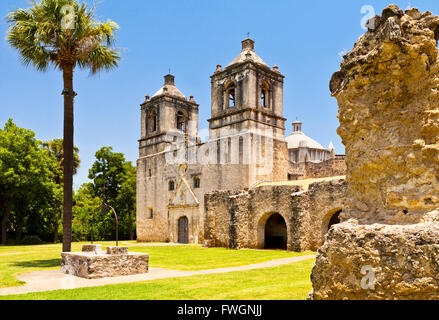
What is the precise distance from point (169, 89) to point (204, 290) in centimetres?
2771

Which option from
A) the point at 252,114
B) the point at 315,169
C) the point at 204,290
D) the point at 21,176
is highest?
the point at 252,114

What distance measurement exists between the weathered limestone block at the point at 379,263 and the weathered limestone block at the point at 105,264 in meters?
Result: 7.14

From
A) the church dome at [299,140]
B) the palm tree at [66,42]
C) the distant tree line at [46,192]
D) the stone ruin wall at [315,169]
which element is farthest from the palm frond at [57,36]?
the church dome at [299,140]

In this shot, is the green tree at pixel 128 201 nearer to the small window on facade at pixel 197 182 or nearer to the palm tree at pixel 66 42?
the small window on facade at pixel 197 182

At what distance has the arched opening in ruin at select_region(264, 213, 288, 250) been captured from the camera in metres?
22.3

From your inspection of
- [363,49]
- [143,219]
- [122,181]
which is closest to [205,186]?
[143,219]

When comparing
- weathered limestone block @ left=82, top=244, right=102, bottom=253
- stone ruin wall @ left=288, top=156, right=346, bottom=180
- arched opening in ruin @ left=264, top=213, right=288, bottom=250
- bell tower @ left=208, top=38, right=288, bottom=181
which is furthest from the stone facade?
weathered limestone block @ left=82, top=244, right=102, bottom=253

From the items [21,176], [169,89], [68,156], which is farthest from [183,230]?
[68,156]

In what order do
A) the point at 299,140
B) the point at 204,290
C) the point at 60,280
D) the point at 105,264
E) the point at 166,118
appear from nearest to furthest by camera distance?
the point at 204,290
the point at 60,280
the point at 105,264
the point at 166,118
the point at 299,140

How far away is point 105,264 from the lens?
33.2 feet

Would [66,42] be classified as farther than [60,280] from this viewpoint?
Yes

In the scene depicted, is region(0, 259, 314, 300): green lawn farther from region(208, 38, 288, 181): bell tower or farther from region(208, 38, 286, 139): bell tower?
region(208, 38, 286, 139): bell tower

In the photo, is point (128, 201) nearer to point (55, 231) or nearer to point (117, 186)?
point (117, 186)

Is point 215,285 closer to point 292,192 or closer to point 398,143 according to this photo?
point 398,143
